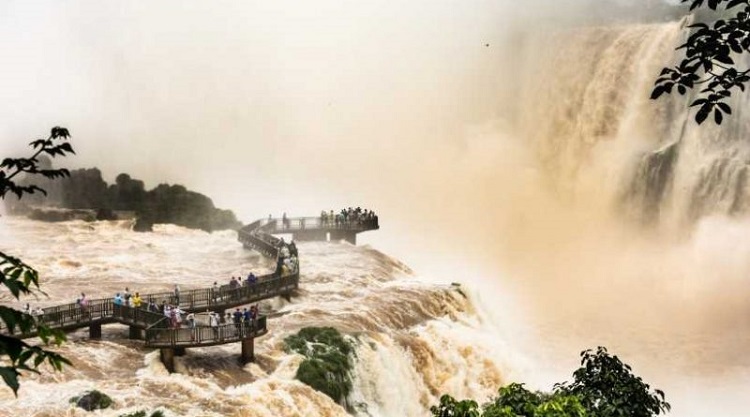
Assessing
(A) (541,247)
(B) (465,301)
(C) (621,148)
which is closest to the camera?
(B) (465,301)

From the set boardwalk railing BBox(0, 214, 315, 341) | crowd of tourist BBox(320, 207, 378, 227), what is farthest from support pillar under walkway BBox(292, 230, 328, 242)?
boardwalk railing BBox(0, 214, 315, 341)

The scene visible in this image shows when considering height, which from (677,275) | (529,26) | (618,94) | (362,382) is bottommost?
(362,382)

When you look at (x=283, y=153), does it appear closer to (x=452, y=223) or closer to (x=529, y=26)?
(x=452, y=223)

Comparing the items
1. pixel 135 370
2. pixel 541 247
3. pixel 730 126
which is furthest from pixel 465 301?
pixel 541 247

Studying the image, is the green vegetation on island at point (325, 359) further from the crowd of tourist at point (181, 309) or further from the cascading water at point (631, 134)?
the cascading water at point (631, 134)

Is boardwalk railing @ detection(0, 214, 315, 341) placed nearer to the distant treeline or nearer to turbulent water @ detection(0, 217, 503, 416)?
turbulent water @ detection(0, 217, 503, 416)

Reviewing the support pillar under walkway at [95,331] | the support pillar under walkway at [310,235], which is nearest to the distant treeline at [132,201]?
the support pillar under walkway at [310,235]
